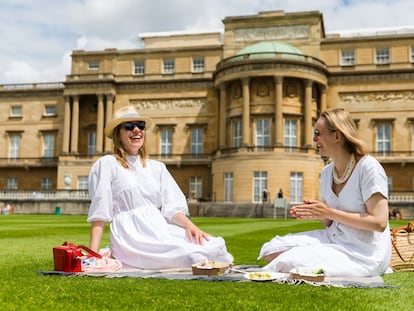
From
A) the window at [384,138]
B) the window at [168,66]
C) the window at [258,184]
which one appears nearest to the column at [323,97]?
the window at [384,138]

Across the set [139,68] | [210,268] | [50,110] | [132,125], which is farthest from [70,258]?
[50,110]

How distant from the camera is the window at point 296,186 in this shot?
133 feet

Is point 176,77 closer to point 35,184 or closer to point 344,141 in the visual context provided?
point 35,184

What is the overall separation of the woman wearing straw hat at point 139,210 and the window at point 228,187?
3451 centimetres

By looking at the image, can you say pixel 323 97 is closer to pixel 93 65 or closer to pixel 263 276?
pixel 93 65

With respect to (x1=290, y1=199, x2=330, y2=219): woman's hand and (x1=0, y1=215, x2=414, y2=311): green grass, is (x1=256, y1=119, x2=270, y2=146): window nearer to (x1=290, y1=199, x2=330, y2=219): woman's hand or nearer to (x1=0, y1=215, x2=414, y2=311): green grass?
(x1=0, y1=215, x2=414, y2=311): green grass

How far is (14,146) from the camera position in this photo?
5441 cm

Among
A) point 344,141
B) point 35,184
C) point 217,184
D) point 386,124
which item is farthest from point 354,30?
point 344,141

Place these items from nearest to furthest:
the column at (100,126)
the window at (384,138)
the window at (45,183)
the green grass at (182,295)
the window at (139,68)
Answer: the green grass at (182,295)
the window at (384,138)
the column at (100,126)
the window at (139,68)
the window at (45,183)

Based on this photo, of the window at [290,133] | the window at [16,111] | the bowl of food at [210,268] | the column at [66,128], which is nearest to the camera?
the bowl of food at [210,268]

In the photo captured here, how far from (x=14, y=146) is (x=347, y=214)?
175ft

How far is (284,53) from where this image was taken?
137 feet

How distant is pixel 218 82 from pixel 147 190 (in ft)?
126

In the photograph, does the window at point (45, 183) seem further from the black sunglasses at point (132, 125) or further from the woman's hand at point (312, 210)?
the woman's hand at point (312, 210)
